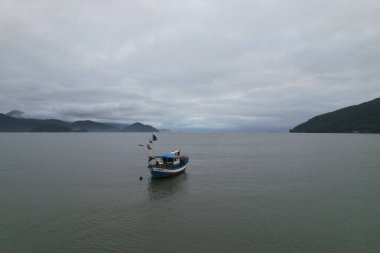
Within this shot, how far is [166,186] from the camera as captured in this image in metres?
52.9

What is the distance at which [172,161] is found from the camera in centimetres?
6153

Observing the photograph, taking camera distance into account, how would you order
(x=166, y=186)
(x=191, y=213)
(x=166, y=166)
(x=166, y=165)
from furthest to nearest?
→ 1. (x=166, y=165)
2. (x=166, y=166)
3. (x=166, y=186)
4. (x=191, y=213)

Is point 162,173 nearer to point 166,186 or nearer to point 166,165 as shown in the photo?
point 166,165

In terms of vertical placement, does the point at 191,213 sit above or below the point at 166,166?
below

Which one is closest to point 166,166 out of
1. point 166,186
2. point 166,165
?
point 166,165

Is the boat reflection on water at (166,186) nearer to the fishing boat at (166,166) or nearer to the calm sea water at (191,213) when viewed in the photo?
the calm sea water at (191,213)

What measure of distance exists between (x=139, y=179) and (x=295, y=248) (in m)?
38.3

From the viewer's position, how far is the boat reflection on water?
4610cm

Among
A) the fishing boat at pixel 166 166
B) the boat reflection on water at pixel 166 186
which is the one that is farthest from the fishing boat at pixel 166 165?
the boat reflection on water at pixel 166 186

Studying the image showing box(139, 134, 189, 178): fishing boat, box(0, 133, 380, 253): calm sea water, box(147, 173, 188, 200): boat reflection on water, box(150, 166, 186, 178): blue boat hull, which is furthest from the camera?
box(139, 134, 189, 178): fishing boat

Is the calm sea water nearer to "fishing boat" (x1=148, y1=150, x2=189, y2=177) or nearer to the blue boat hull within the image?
the blue boat hull

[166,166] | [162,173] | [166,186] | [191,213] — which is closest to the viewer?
[191,213]

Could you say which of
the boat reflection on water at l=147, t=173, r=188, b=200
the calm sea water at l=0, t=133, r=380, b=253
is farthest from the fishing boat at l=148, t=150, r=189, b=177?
the calm sea water at l=0, t=133, r=380, b=253

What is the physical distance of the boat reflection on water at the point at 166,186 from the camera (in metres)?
46.1
